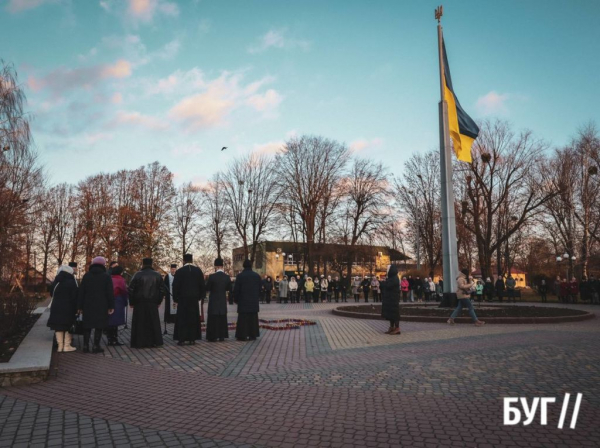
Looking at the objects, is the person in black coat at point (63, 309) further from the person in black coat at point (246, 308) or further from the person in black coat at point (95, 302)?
the person in black coat at point (246, 308)

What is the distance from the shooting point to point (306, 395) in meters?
6.21

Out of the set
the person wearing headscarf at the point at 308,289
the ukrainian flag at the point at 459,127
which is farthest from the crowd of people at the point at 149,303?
the person wearing headscarf at the point at 308,289

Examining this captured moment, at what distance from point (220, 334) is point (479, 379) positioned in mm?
6409

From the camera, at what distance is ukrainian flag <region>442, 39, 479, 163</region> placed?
837 inches

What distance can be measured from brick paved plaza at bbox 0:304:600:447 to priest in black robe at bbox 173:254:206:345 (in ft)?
1.33

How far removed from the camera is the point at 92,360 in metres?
8.85

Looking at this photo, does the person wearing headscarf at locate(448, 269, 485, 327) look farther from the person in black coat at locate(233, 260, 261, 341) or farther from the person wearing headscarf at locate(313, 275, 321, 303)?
the person wearing headscarf at locate(313, 275, 321, 303)

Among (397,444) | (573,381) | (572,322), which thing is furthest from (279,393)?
(572,322)

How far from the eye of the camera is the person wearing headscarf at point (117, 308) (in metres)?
10.7

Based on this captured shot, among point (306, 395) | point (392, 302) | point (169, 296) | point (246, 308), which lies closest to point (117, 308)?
point (246, 308)

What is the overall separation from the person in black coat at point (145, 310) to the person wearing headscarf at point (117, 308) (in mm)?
483

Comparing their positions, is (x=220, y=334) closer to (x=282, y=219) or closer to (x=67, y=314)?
(x=67, y=314)

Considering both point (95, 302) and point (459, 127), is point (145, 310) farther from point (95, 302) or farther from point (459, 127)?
point (459, 127)

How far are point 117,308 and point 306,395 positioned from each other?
253 inches
